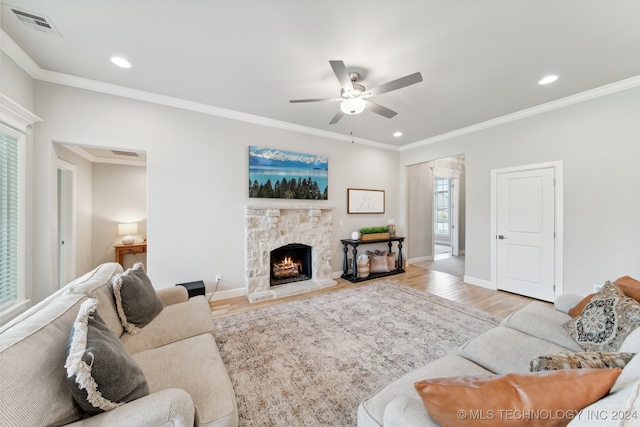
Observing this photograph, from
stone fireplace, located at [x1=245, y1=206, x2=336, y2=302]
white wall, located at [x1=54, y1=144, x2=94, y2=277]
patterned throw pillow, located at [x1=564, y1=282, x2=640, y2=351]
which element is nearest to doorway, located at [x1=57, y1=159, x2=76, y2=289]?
white wall, located at [x1=54, y1=144, x2=94, y2=277]

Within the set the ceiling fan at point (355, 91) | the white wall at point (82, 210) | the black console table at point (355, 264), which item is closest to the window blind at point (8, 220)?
the white wall at point (82, 210)

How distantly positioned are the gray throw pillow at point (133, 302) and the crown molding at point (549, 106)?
5.18 metres

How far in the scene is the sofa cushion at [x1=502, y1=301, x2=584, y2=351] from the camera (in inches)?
60.7

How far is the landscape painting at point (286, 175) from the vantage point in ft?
12.2

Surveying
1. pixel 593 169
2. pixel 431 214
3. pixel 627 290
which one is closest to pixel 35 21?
pixel 627 290

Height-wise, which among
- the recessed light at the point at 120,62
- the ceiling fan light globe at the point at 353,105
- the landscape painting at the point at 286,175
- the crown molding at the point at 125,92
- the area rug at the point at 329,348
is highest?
the recessed light at the point at 120,62

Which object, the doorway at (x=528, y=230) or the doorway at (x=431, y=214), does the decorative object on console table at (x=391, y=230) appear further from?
the doorway at (x=528, y=230)

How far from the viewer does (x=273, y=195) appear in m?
3.87

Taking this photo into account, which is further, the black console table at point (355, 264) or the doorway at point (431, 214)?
the doorway at point (431, 214)

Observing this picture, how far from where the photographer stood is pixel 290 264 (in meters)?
4.29

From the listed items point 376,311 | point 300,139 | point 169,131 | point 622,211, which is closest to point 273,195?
point 300,139

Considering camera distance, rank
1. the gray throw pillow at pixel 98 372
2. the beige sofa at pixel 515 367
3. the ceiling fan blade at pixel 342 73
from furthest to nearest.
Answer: the ceiling fan blade at pixel 342 73 → the gray throw pillow at pixel 98 372 → the beige sofa at pixel 515 367

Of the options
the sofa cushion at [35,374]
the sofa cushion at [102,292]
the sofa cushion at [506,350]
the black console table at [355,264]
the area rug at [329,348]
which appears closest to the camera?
the sofa cushion at [35,374]

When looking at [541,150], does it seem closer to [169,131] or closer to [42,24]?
[169,131]
